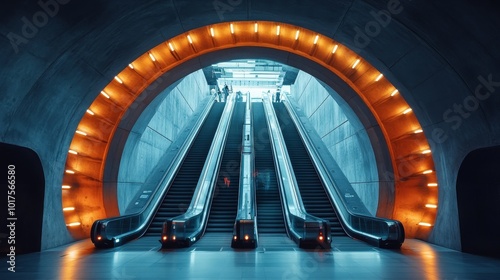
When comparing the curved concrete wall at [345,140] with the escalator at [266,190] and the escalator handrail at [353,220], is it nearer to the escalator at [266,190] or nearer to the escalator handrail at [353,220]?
the escalator handrail at [353,220]

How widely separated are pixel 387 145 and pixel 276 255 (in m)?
4.90

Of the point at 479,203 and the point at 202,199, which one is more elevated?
the point at 202,199

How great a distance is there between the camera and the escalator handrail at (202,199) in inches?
309

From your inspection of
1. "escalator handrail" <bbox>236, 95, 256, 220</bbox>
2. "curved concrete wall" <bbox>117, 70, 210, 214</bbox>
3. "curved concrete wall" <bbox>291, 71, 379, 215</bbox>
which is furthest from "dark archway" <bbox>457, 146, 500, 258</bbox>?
"curved concrete wall" <bbox>117, 70, 210, 214</bbox>

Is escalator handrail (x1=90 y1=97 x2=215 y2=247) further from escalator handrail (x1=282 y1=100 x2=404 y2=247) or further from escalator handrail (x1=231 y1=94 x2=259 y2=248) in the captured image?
escalator handrail (x1=282 y1=100 x2=404 y2=247)

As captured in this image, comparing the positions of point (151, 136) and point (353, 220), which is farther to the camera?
point (151, 136)

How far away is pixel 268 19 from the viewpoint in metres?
6.88

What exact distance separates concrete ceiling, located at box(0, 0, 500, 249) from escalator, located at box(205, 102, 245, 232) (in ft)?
14.8

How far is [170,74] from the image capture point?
9.30 metres

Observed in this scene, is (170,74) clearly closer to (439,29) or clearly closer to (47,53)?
(47,53)

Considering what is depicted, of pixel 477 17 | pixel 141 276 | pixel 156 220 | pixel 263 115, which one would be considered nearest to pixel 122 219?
pixel 156 220

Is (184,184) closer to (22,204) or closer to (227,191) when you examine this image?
(227,191)

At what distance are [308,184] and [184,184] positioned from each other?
4303 mm

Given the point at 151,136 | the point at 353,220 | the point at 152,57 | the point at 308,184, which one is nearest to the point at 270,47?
the point at 152,57
